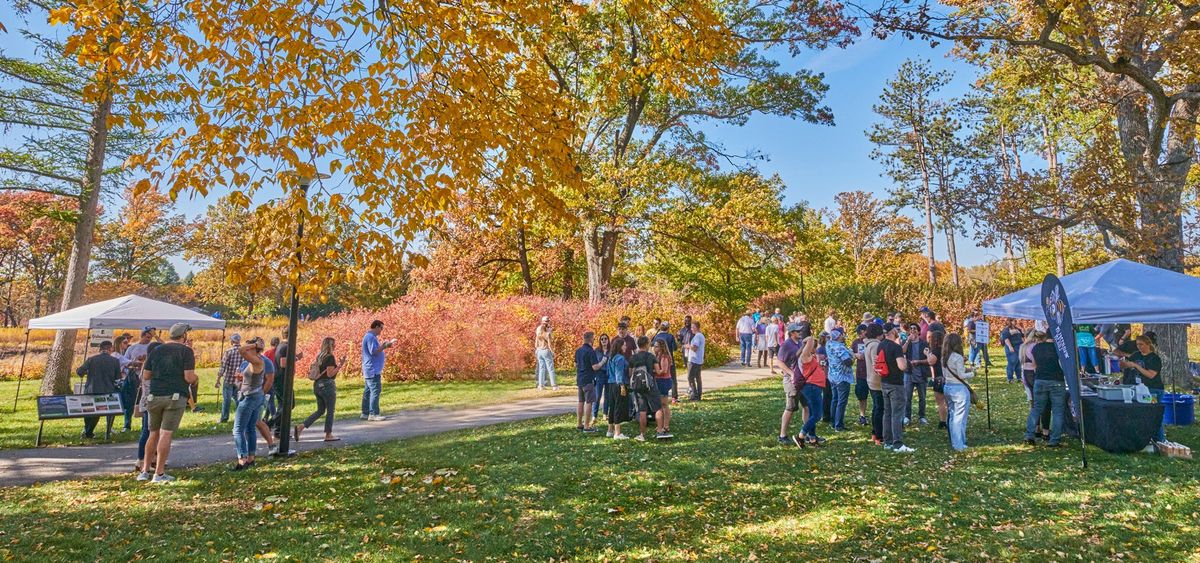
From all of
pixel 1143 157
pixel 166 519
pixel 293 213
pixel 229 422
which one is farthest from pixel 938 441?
pixel 229 422

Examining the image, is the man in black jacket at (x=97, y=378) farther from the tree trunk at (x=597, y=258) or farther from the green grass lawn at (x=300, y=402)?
the tree trunk at (x=597, y=258)

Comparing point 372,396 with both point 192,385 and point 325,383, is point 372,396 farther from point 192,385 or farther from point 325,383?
point 192,385

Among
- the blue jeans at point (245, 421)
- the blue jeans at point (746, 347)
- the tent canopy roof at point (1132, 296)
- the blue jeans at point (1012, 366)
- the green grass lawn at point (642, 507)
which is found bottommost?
the green grass lawn at point (642, 507)

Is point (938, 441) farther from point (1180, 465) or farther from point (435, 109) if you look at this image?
point (435, 109)

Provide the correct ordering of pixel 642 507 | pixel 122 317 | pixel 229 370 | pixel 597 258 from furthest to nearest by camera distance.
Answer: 1. pixel 597 258
2. pixel 122 317
3. pixel 229 370
4. pixel 642 507

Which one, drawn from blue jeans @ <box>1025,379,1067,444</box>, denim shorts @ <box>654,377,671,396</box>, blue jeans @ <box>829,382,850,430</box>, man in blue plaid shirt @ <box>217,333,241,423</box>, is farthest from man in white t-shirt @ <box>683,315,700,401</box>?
man in blue plaid shirt @ <box>217,333,241,423</box>

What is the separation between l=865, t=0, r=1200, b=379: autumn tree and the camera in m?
13.2

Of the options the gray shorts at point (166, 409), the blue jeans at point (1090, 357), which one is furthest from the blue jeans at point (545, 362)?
the blue jeans at point (1090, 357)

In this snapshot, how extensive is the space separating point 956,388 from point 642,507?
5.17m

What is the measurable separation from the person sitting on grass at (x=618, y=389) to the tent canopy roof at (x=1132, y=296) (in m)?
6.66

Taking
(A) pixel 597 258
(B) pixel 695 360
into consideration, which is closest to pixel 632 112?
(A) pixel 597 258

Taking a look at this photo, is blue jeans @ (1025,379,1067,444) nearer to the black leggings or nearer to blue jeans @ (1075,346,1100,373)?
blue jeans @ (1075,346,1100,373)

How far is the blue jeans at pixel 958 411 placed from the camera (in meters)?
8.79

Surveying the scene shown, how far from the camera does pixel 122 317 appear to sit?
44.2 ft
